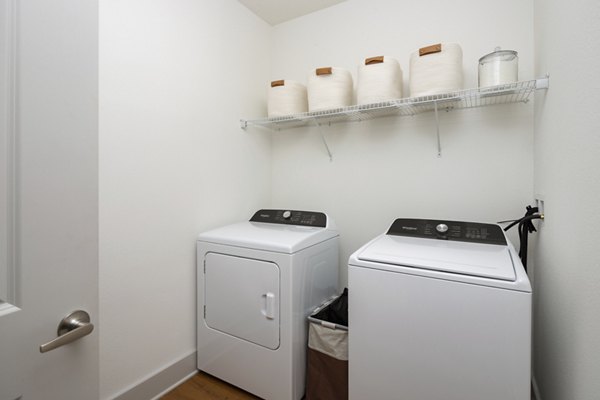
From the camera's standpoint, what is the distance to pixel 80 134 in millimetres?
665

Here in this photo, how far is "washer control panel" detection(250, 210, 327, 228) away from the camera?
78.1 inches

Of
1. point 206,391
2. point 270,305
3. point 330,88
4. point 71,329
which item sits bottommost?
point 206,391

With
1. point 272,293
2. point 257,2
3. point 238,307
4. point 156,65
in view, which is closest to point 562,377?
point 272,293

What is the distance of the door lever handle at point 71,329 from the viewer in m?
0.60

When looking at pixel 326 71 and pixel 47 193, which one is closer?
pixel 47 193

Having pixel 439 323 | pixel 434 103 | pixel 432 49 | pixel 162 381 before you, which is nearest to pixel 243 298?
pixel 162 381

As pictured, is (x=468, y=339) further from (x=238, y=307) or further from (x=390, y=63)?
(x=390, y=63)

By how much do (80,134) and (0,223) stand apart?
240 mm

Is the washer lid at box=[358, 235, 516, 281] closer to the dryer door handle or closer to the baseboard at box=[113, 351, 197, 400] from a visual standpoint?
the dryer door handle

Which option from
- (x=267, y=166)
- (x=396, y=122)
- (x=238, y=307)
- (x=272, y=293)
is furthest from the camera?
(x=267, y=166)

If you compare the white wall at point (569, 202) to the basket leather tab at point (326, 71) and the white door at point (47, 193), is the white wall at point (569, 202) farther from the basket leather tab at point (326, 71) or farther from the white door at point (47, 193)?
the white door at point (47, 193)

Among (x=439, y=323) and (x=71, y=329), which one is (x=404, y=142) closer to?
(x=439, y=323)

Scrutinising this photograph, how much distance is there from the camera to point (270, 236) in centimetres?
176

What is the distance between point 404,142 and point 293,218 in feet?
3.16
